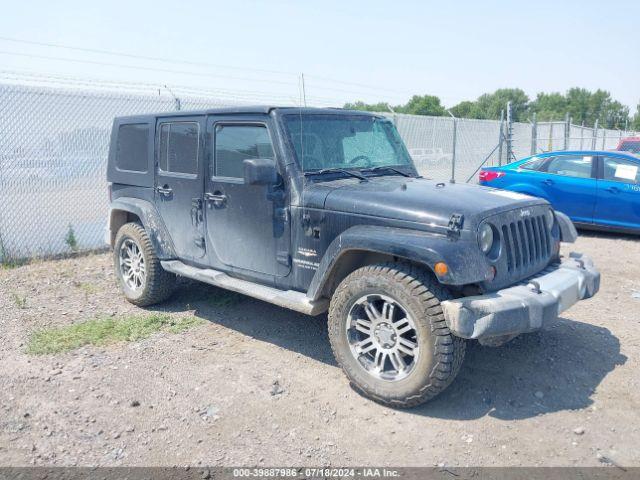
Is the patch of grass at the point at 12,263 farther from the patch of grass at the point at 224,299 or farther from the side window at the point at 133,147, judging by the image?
the patch of grass at the point at 224,299

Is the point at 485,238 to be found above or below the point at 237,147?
below

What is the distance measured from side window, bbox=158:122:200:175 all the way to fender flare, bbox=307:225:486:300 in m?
1.83

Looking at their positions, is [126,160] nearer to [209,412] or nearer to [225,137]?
[225,137]

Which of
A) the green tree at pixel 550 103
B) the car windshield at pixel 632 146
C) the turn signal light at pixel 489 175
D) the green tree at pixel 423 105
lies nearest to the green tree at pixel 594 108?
the green tree at pixel 550 103

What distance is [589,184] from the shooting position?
9.18 m

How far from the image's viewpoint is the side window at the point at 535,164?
32.3 ft

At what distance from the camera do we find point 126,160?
605 cm

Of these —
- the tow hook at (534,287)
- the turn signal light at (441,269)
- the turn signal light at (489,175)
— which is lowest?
the tow hook at (534,287)

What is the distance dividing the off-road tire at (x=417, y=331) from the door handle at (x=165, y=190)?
229cm

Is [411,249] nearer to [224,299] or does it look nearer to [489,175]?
[224,299]

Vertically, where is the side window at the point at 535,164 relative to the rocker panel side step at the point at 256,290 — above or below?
above

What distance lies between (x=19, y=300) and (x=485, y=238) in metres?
4.99

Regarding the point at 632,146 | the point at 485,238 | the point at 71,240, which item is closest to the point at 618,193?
the point at 485,238

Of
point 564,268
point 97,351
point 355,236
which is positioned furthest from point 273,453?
point 564,268
